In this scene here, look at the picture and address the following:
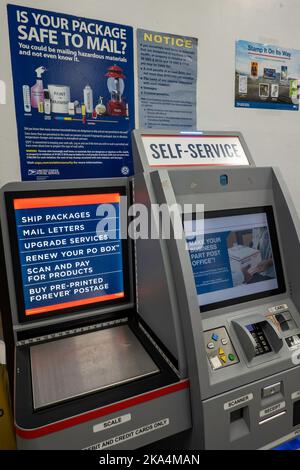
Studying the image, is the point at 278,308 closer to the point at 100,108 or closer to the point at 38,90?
the point at 100,108

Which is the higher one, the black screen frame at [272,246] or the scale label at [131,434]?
the black screen frame at [272,246]

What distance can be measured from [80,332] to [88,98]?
3.33 feet

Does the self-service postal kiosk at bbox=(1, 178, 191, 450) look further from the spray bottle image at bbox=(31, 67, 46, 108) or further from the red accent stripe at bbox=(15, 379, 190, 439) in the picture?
the spray bottle image at bbox=(31, 67, 46, 108)

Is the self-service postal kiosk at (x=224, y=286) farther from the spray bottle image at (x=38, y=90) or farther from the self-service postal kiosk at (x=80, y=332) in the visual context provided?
the spray bottle image at (x=38, y=90)

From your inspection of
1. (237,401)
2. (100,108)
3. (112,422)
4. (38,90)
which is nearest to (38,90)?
(38,90)

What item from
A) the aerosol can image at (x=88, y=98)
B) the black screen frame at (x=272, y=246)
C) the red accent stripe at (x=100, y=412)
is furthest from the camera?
the aerosol can image at (x=88, y=98)

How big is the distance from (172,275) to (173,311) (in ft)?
0.37

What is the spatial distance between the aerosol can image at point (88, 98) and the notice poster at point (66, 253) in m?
A: 0.43

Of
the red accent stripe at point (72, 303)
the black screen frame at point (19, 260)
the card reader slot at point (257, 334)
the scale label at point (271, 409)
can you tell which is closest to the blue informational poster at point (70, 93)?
the black screen frame at point (19, 260)

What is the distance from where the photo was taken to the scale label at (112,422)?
0.88 m
